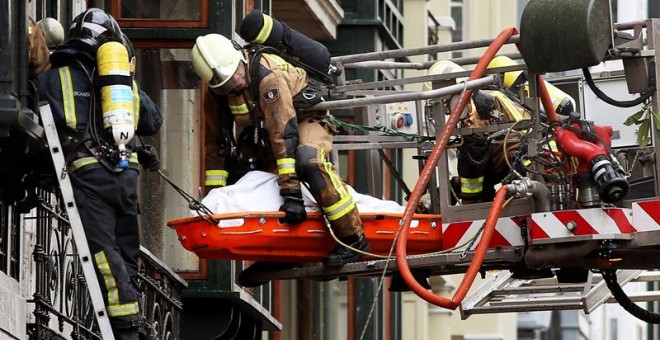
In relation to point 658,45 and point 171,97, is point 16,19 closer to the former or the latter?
point 658,45

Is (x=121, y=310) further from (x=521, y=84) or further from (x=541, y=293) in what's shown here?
(x=541, y=293)

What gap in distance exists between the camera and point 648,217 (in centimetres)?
1611

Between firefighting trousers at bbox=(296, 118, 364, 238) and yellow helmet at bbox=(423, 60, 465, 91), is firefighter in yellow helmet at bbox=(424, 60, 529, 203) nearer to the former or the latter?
yellow helmet at bbox=(423, 60, 465, 91)

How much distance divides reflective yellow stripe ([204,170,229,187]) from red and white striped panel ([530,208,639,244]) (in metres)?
2.25

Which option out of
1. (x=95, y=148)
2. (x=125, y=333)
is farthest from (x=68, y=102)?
(x=125, y=333)

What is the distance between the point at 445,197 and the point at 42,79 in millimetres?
3069

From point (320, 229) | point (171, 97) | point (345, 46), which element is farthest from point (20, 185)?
point (345, 46)

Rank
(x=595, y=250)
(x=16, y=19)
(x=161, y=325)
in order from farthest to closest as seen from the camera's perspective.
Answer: (x=161, y=325) < (x=595, y=250) < (x=16, y=19)

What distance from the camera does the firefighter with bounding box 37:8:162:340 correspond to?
15.3 metres

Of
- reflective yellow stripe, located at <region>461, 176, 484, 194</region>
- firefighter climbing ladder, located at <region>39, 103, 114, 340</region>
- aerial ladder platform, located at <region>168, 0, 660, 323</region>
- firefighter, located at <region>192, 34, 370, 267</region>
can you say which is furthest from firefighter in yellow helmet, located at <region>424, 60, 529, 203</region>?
firefighter climbing ladder, located at <region>39, 103, 114, 340</region>

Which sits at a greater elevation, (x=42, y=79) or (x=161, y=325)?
(x=42, y=79)

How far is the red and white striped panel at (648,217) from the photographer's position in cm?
1608

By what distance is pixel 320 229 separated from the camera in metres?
16.6

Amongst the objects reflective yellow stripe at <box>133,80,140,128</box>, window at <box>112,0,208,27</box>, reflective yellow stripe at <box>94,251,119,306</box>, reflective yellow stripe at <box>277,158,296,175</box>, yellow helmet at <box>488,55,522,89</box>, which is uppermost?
window at <box>112,0,208,27</box>
